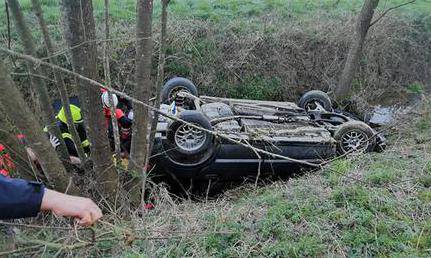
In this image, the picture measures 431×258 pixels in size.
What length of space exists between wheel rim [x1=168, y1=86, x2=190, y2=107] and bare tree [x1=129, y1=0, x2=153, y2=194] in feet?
9.90

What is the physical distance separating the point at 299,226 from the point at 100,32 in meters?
6.54

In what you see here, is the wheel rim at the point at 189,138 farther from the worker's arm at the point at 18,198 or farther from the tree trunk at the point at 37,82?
the worker's arm at the point at 18,198

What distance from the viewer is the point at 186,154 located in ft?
19.0

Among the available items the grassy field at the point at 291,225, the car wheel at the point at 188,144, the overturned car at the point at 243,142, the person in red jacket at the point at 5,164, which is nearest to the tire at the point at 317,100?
the overturned car at the point at 243,142

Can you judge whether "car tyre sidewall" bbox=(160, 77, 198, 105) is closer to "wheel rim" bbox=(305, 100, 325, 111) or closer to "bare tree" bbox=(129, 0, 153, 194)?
"wheel rim" bbox=(305, 100, 325, 111)

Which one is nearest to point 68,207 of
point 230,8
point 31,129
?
point 31,129

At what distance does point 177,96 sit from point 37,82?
3.37 meters

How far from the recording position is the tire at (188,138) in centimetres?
569

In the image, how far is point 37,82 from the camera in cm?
435

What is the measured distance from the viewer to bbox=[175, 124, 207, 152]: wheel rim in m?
5.74

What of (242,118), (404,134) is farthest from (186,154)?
(404,134)

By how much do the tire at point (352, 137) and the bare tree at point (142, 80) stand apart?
308cm

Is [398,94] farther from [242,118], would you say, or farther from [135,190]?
[135,190]

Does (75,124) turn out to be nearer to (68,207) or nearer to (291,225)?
(291,225)
